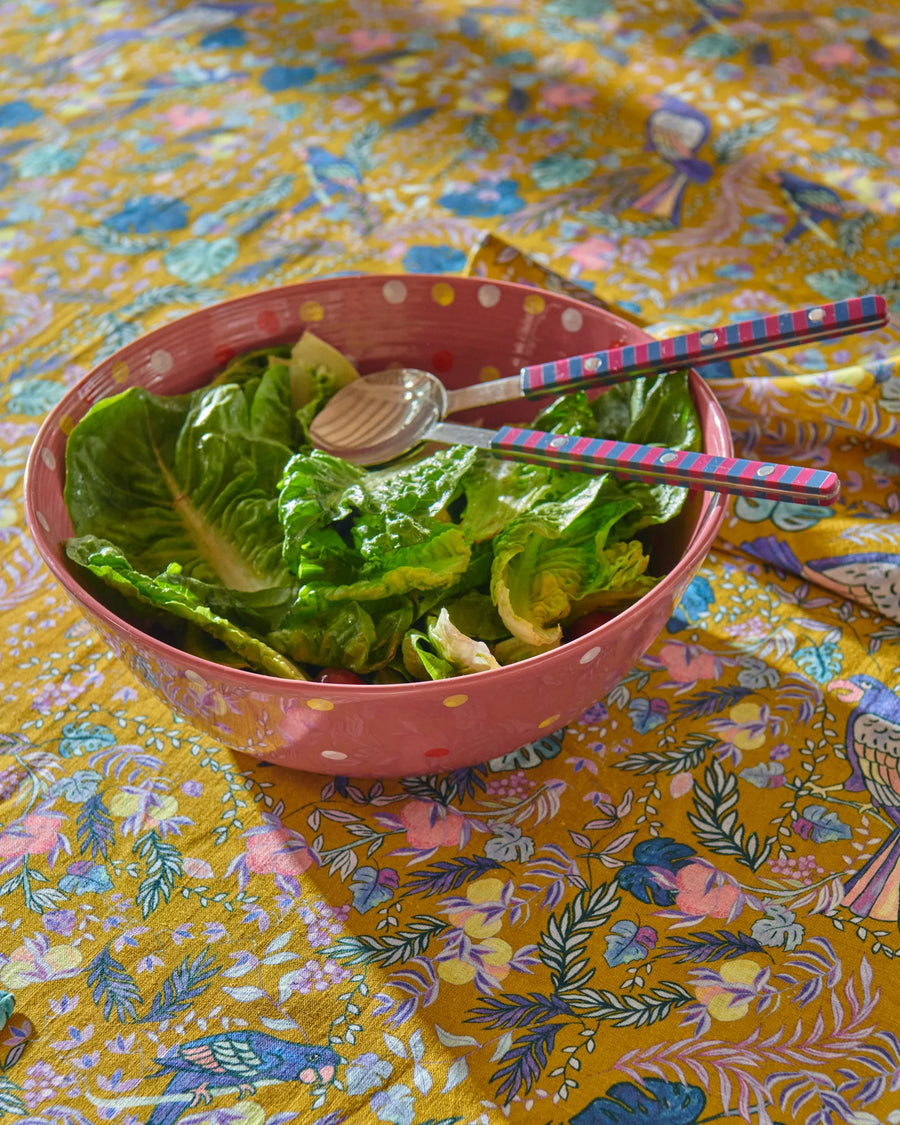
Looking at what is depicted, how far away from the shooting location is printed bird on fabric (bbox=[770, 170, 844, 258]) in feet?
5.43

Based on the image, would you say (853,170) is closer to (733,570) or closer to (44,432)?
(733,570)

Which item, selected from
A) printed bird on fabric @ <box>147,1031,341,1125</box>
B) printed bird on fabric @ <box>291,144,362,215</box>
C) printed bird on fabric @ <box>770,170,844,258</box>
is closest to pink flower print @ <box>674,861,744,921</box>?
printed bird on fabric @ <box>147,1031,341,1125</box>

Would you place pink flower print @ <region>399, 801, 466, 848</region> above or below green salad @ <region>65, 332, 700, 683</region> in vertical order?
below

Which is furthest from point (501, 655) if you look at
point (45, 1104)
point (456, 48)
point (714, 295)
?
point (456, 48)

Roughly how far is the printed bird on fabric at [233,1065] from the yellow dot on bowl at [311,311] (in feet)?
2.56

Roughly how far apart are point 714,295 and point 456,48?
1061 millimetres

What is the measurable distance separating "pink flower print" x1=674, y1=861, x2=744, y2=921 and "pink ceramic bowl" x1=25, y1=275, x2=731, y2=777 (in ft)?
0.54

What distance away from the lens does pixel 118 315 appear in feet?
5.30

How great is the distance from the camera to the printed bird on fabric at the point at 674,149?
5.73 ft

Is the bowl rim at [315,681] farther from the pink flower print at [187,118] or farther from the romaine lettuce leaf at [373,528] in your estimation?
the pink flower print at [187,118]

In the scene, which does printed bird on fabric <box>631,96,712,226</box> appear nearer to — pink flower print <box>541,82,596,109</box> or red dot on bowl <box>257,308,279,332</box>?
pink flower print <box>541,82,596,109</box>

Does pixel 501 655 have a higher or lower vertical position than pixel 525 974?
higher

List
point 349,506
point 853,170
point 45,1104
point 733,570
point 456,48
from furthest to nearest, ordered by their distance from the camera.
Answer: point 456,48 → point 853,170 → point 733,570 → point 349,506 → point 45,1104

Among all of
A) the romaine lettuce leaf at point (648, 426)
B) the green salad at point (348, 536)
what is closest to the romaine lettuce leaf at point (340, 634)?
the green salad at point (348, 536)
